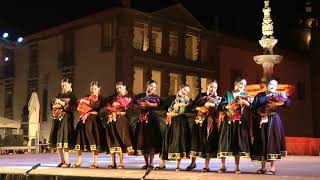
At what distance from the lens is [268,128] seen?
28.7 feet

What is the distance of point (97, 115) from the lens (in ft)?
33.3

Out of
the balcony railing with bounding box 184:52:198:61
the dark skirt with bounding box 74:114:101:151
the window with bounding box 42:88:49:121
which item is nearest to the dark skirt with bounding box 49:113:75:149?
the dark skirt with bounding box 74:114:101:151

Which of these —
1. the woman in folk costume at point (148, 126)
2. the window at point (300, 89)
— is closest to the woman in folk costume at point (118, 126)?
the woman in folk costume at point (148, 126)

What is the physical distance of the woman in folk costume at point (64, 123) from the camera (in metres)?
10.1

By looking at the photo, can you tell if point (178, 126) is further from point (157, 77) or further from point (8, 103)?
point (8, 103)

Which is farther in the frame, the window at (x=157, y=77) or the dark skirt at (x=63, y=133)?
the window at (x=157, y=77)

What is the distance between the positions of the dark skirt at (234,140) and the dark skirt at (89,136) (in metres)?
2.47

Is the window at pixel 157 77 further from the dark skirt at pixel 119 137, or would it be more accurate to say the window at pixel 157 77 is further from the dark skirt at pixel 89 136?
the dark skirt at pixel 119 137

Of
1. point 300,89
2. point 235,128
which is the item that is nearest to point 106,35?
point 300,89

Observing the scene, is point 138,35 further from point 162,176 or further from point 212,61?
point 162,176

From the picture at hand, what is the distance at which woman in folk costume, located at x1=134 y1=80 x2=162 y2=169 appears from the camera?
385 inches

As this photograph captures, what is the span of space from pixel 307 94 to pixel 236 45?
377 inches

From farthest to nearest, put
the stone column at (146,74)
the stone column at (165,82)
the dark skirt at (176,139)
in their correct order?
the stone column at (165,82), the stone column at (146,74), the dark skirt at (176,139)

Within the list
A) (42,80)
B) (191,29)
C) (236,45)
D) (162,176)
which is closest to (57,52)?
(42,80)
